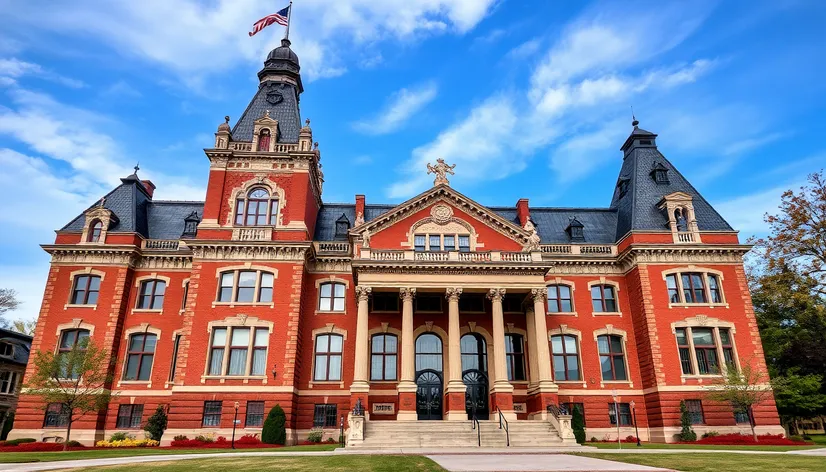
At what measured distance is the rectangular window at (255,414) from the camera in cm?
2738

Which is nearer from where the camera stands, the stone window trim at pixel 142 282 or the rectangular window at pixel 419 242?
the stone window trim at pixel 142 282

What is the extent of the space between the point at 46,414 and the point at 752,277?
1909 inches

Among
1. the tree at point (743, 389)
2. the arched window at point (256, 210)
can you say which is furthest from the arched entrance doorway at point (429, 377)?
the tree at point (743, 389)

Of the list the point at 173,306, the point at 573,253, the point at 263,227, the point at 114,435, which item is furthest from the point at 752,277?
the point at 114,435

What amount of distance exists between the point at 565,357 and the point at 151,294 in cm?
2750

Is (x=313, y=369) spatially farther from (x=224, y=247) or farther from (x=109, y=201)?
(x=109, y=201)

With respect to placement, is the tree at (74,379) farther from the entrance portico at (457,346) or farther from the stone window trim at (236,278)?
the entrance portico at (457,346)

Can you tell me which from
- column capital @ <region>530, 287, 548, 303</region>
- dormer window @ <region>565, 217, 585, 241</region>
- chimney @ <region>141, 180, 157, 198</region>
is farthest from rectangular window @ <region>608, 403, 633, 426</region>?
chimney @ <region>141, 180, 157, 198</region>

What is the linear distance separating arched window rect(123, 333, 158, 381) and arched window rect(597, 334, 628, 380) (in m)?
28.8

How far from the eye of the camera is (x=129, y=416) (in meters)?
29.5

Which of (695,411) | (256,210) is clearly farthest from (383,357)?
(695,411)

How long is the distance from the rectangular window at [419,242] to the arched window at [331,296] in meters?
5.64

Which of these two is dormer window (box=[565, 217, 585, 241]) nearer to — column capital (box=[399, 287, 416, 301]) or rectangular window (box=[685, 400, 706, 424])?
rectangular window (box=[685, 400, 706, 424])

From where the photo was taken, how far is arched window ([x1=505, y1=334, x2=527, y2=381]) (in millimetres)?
31578
